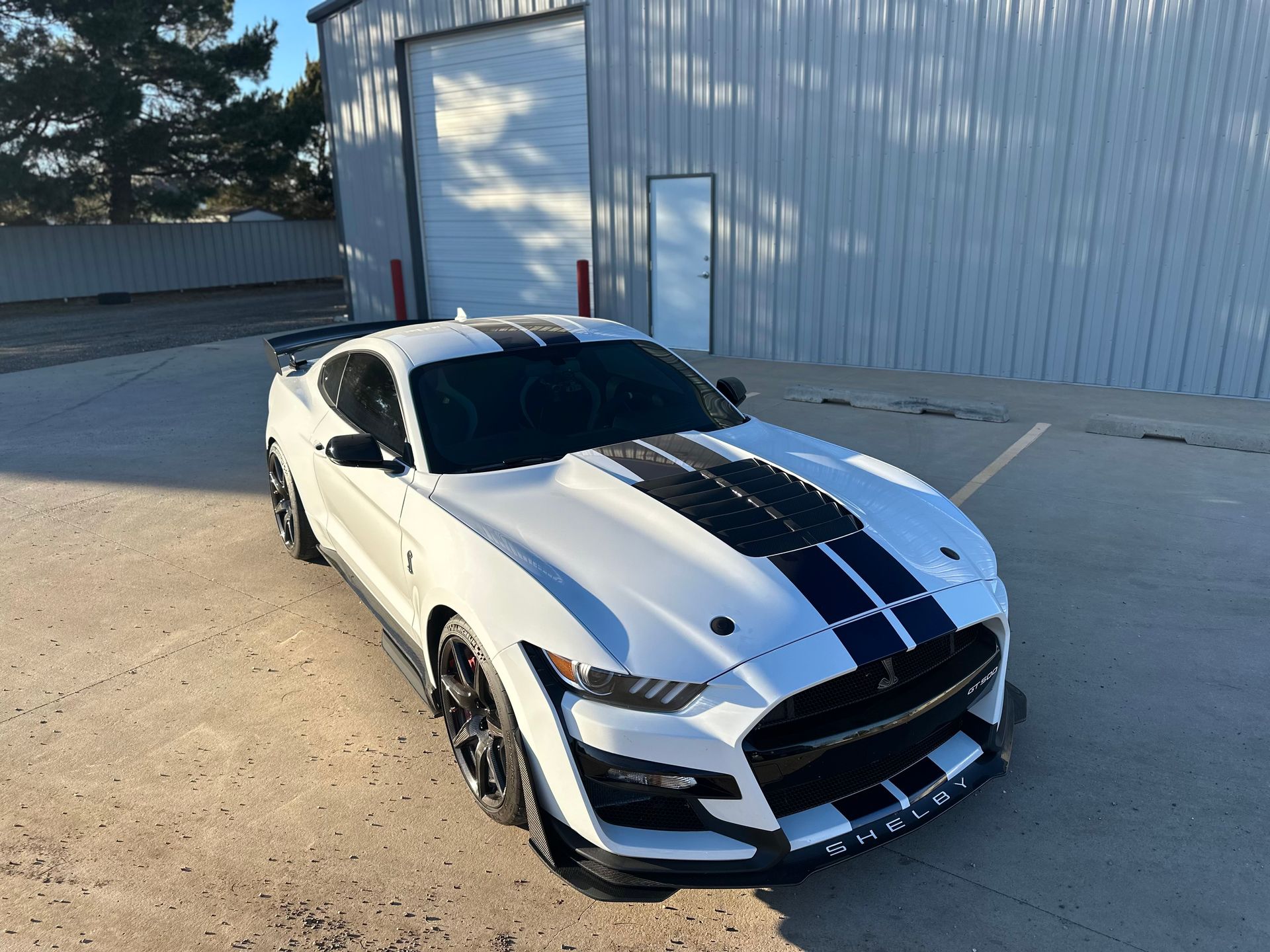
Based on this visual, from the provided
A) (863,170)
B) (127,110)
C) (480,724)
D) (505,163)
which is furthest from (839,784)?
(127,110)

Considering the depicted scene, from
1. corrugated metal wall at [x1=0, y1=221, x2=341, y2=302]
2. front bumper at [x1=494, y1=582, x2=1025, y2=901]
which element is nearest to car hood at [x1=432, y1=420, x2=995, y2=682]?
front bumper at [x1=494, y1=582, x2=1025, y2=901]

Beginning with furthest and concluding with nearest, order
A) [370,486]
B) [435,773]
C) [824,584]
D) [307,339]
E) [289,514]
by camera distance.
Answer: [307,339] → [289,514] → [370,486] → [435,773] → [824,584]

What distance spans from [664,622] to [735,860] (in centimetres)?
65

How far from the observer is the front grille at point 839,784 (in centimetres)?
238

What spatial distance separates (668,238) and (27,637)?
9467 mm

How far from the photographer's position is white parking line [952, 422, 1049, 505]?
A: 6131 millimetres

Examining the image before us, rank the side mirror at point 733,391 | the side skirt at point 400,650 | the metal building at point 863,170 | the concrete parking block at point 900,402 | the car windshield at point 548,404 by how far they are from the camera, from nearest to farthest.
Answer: the side skirt at point 400,650
the car windshield at point 548,404
the side mirror at point 733,391
the concrete parking block at point 900,402
the metal building at point 863,170

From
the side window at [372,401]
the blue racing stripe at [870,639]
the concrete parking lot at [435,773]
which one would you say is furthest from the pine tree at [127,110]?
the blue racing stripe at [870,639]

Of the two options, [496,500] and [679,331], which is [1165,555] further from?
[679,331]

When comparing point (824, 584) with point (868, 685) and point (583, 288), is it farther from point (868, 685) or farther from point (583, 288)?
point (583, 288)

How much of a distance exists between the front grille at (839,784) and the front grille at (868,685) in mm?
153

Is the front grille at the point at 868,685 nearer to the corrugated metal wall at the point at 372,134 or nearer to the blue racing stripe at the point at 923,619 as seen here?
the blue racing stripe at the point at 923,619

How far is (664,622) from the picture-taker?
248 cm

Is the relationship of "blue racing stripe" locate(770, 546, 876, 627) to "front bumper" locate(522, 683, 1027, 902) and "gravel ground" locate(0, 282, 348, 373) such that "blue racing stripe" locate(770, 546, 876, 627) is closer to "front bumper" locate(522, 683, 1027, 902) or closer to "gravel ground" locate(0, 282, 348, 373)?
"front bumper" locate(522, 683, 1027, 902)
